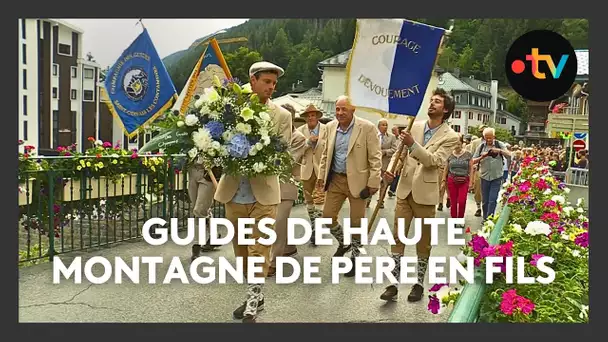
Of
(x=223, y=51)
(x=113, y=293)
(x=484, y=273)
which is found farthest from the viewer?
(x=223, y=51)

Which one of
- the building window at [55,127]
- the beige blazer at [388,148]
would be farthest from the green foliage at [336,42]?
the building window at [55,127]

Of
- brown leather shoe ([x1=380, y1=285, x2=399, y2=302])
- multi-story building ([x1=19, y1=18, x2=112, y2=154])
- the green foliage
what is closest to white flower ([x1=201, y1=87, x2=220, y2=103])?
the green foliage

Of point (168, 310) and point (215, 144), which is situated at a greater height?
point (215, 144)

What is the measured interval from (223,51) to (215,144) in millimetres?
5562

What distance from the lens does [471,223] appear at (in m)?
11.0

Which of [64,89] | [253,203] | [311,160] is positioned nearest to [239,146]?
[253,203]

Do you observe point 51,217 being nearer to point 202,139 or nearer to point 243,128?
point 202,139

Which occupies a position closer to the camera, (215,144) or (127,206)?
(215,144)

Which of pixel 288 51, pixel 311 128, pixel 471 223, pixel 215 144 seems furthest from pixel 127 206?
pixel 471 223

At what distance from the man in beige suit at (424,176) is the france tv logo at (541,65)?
135cm

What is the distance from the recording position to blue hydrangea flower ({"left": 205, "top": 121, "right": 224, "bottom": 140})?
188 inches

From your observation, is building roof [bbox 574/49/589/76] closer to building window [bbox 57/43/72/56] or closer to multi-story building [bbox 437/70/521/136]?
multi-story building [bbox 437/70/521/136]

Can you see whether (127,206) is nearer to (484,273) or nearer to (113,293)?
(113,293)

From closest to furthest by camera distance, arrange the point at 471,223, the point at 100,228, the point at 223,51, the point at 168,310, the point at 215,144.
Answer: the point at 215,144 < the point at 168,310 < the point at 100,228 < the point at 223,51 < the point at 471,223
